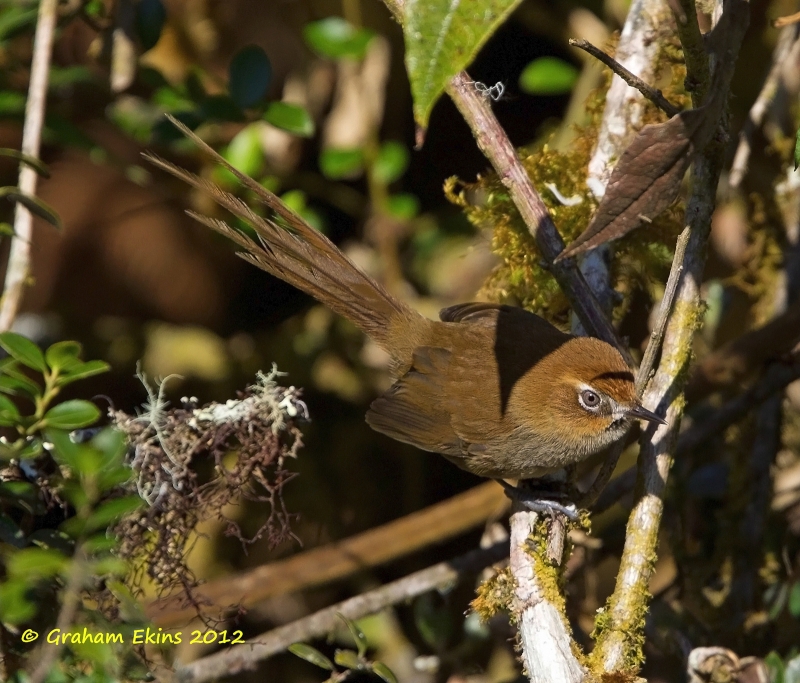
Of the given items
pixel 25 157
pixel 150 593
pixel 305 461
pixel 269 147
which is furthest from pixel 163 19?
pixel 150 593

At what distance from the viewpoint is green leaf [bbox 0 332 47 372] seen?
1.87 meters

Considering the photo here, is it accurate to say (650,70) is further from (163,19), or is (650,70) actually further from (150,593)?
(150,593)

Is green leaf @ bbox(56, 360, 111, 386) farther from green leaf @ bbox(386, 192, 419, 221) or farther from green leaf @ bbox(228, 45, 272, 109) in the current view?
green leaf @ bbox(386, 192, 419, 221)

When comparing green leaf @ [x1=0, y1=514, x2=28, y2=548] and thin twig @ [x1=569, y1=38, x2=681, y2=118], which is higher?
thin twig @ [x1=569, y1=38, x2=681, y2=118]

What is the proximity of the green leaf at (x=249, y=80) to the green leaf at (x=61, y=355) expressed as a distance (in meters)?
1.26

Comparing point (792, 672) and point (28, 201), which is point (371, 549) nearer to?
point (792, 672)

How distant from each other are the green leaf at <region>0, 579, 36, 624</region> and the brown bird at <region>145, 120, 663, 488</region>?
38.7 inches

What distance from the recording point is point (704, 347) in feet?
11.7

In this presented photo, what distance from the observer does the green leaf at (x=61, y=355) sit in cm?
191

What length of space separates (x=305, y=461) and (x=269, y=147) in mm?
1481

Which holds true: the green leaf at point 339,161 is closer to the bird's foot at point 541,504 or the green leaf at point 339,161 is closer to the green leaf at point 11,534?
the bird's foot at point 541,504

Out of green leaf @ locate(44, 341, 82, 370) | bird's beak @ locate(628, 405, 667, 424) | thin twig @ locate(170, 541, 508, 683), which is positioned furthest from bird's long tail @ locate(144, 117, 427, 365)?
bird's beak @ locate(628, 405, 667, 424)

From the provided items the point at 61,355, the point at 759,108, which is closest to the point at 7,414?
the point at 61,355

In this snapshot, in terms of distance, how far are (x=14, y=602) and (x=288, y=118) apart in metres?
1.81
